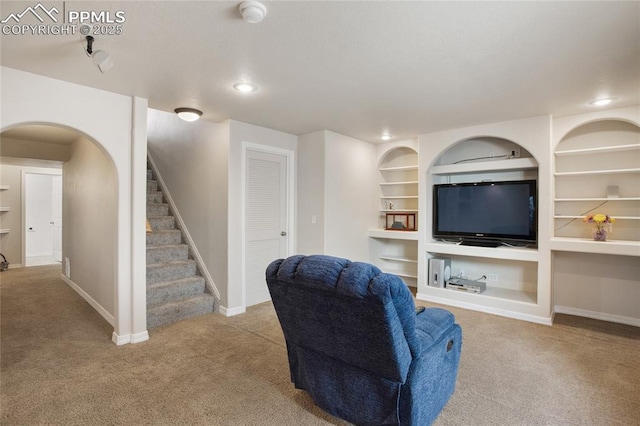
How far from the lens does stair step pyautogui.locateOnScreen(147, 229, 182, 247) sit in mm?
4508

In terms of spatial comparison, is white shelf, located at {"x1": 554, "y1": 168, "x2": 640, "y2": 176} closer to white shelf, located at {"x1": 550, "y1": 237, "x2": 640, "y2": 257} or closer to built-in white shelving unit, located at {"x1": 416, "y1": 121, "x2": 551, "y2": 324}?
built-in white shelving unit, located at {"x1": 416, "y1": 121, "x2": 551, "y2": 324}

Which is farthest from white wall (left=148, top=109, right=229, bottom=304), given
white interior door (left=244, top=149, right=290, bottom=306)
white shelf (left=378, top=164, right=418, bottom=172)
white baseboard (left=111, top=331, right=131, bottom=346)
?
white shelf (left=378, top=164, right=418, bottom=172)

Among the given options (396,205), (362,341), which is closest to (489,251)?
(396,205)

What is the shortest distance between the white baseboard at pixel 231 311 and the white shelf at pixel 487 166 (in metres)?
3.22

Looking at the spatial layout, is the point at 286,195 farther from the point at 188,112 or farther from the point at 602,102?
the point at 602,102

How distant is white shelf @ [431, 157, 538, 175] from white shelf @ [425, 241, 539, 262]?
3.30ft

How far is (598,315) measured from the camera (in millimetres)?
3865

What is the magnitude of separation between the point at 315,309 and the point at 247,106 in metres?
2.49

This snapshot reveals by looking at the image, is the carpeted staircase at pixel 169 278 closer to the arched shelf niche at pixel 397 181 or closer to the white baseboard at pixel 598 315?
the arched shelf niche at pixel 397 181

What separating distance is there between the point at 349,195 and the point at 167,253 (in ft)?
8.74

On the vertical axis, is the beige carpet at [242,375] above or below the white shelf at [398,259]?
below

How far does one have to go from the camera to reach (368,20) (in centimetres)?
189

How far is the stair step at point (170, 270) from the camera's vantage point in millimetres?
4066

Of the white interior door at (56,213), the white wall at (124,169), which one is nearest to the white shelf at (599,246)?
the white wall at (124,169)
